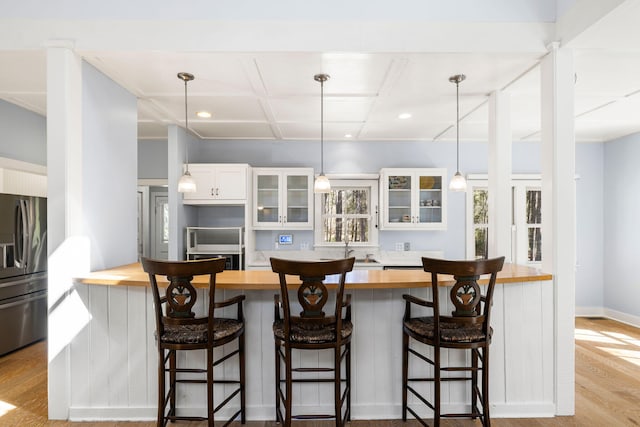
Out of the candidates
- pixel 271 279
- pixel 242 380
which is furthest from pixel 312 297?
pixel 242 380

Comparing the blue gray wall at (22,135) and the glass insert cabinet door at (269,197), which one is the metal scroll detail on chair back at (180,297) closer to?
the glass insert cabinet door at (269,197)

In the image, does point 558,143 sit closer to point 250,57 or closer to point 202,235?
point 250,57

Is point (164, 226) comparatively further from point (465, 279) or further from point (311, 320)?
point (465, 279)

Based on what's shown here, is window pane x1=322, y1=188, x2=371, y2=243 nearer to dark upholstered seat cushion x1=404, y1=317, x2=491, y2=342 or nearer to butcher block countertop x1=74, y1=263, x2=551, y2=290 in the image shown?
butcher block countertop x1=74, y1=263, x2=551, y2=290

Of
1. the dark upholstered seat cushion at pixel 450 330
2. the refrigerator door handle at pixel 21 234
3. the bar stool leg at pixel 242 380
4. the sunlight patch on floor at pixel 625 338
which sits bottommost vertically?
the sunlight patch on floor at pixel 625 338

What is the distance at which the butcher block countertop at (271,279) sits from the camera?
7.11 feet

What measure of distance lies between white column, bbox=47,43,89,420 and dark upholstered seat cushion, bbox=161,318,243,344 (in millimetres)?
828

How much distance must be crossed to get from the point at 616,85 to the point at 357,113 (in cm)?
219

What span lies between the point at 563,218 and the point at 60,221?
3.27 m

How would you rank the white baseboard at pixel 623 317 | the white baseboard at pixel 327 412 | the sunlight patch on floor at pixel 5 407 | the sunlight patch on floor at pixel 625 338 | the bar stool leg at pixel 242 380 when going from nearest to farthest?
the bar stool leg at pixel 242 380, the white baseboard at pixel 327 412, the sunlight patch on floor at pixel 5 407, the sunlight patch on floor at pixel 625 338, the white baseboard at pixel 623 317

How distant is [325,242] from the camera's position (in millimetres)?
4941

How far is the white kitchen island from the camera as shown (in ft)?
7.90

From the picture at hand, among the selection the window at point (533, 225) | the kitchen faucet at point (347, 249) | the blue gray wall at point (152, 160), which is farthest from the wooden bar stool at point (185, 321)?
the window at point (533, 225)

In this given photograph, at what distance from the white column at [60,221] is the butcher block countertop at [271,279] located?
0.15 meters
